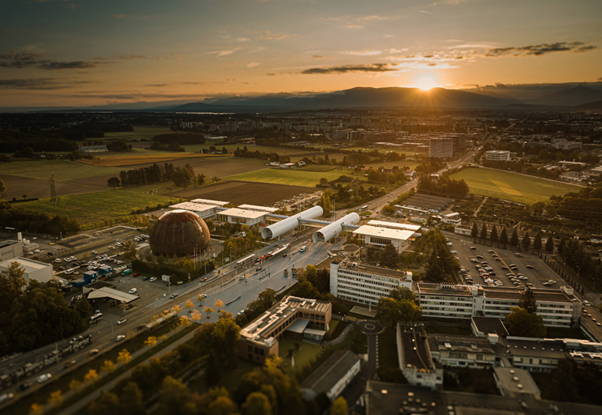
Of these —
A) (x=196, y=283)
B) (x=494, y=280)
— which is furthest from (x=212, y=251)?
(x=494, y=280)

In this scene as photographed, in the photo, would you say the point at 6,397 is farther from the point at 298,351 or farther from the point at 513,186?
the point at 513,186

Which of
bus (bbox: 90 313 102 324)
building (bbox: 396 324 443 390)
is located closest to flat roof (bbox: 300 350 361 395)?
building (bbox: 396 324 443 390)

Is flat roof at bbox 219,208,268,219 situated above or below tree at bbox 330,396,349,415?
above

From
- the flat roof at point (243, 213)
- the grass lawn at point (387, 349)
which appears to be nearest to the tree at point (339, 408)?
the grass lawn at point (387, 349)

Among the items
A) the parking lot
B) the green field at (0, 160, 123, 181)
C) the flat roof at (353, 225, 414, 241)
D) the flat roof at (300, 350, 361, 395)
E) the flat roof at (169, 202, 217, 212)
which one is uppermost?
the green field at (0, 160, 123, 181)

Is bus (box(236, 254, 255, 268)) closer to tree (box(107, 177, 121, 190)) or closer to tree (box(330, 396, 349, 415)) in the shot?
tree (box(330, 396, 349, 415))

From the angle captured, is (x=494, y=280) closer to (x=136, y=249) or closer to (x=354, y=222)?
(x=354, y=222)
